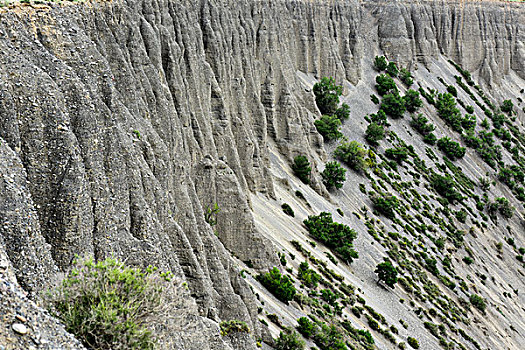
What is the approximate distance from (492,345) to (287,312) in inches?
1314

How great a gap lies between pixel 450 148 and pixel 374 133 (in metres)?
18.5

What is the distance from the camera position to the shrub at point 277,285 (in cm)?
4047

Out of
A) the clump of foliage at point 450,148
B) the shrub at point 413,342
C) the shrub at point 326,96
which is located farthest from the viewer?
the clump of foliage at point 450,148

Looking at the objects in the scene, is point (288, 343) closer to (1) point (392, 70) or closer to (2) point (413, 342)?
(2) point (413, 342)

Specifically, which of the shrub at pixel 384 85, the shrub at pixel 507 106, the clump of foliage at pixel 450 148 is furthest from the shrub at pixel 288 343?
the shrub at pixel 507 106

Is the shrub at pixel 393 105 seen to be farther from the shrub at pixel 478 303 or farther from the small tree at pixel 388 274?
the small tree at pixel 388 274

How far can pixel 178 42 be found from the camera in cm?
4062

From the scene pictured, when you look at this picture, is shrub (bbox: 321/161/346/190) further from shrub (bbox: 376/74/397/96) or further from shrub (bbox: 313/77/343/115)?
shrub (bbox: 376/74/397/96)

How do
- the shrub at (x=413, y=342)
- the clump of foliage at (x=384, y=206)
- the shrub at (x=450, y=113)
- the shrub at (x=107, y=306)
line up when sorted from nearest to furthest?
1. the shrub at (x=107, y=306)
2. the shrub at (x=413, y=342)
3. the clump of foliage at (x=384, y=206)
4. the shrub at (x=450, y=113)

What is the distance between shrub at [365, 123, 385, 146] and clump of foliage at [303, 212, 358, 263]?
25.9m

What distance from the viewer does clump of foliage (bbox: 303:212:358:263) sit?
56.2 m

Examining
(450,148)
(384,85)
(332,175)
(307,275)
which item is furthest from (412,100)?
(307,275)

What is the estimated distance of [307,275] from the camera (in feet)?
154

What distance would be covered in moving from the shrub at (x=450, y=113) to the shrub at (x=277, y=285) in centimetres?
6699
